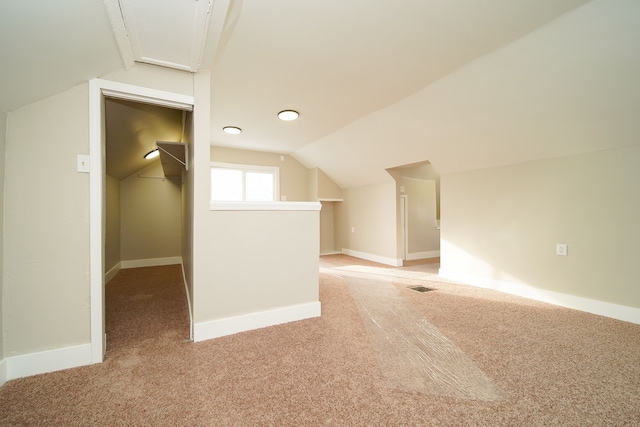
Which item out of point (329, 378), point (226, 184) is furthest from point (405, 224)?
point (329, 378)

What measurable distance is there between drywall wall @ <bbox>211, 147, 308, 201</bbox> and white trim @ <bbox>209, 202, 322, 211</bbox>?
3.72 m

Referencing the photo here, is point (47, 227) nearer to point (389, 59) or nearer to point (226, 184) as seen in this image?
point (389, 59)

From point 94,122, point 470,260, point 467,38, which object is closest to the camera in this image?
point 94,122

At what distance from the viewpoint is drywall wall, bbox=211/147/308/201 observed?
5.75m

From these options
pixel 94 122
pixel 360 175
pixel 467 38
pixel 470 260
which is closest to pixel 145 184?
pixel 94 122

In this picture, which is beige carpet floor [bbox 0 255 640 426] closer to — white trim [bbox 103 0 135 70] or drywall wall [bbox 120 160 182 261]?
white trim [bbox 103 0 135 70]

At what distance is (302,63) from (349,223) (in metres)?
4.89

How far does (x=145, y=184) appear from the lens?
550cm

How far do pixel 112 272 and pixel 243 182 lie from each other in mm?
2941

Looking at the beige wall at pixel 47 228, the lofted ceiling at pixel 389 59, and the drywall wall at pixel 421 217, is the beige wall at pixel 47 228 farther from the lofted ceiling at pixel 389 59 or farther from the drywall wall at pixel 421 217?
the drywall wall at pixel 421 217

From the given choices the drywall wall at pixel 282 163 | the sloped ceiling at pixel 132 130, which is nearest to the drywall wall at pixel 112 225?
the sloped ceiling at pixel 132 130

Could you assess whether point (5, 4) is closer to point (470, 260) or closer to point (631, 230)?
point (631, 230)

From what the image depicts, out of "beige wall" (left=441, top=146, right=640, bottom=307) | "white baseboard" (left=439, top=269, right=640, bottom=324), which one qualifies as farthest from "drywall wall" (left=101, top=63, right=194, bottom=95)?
"white baseboard" (left=439, top=269, right=640, bottom=324)

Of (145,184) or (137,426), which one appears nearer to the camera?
(137,426)
